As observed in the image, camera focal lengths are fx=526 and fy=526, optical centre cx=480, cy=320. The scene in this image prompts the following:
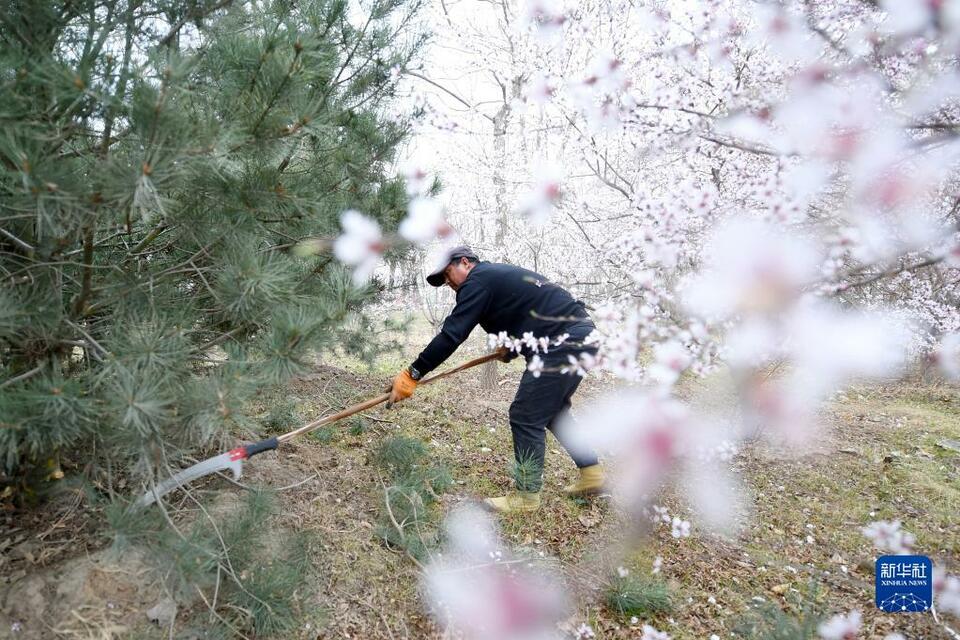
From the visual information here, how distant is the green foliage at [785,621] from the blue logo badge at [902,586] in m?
0.29

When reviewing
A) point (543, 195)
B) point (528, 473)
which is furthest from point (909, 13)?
point (543, 195)

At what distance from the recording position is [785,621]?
77.9 inches

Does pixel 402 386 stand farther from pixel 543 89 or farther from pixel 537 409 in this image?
pixel 543 89

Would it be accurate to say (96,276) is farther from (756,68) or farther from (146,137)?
(756,68)

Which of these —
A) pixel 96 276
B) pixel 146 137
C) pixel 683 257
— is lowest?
pixel 96 276

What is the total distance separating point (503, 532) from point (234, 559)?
1.35 meters

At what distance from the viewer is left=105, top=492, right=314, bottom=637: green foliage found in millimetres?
1825

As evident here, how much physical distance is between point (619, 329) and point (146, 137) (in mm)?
1619

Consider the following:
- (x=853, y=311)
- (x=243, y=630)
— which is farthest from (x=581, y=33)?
(x=243, y=630)

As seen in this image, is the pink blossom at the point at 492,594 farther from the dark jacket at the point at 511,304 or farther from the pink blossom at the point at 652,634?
the dark jacket at the point at 511,304

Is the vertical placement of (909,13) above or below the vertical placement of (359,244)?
above

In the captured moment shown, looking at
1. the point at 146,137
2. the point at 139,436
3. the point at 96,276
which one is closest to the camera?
the point at 146,137

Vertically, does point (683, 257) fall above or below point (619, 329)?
above

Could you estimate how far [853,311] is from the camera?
3455 millimetres
